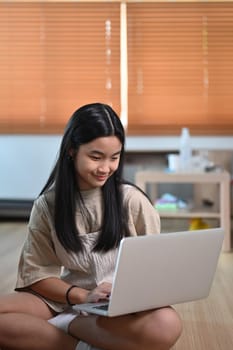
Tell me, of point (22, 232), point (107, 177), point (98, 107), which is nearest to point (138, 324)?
point (107, 177)

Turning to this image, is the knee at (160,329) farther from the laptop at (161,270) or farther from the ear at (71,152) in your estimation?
the ear at (71,152)

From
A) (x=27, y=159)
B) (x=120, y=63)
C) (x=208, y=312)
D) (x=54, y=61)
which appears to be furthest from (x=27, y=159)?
(x=208, y=312)

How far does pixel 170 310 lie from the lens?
1432mm

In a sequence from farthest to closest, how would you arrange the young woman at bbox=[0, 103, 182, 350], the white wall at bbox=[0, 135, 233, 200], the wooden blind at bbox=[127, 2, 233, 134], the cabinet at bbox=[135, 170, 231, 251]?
the white wall at bbox=[0, 135, 233, 200]
the wooden blind at bbox=[127, 2, 233, 134]
the cabinet at bbox=[135, 170, 231, 251]
the young woman at bbox=[0, 103, 182, 350]

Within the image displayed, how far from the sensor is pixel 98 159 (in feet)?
4.97

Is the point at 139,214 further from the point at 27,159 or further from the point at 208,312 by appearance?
the point at 27,159

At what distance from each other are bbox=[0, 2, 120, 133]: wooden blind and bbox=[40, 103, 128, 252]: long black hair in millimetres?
3188

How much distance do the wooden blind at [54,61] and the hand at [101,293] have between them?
3.38 metres

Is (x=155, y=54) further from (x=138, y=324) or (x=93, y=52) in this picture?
(x=138, y=324)

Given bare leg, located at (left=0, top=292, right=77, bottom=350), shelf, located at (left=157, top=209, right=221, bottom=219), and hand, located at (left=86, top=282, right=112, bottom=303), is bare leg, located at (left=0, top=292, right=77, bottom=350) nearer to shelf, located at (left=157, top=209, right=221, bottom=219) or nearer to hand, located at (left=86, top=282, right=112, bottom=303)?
hand, located at (left=86, top=282, right=112, bottom=303)

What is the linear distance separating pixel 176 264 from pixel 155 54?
350 centimetres

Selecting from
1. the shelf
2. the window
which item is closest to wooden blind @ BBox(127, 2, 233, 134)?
the window

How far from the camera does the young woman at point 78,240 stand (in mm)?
1504

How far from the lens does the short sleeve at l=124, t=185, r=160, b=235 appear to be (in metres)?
1.59
